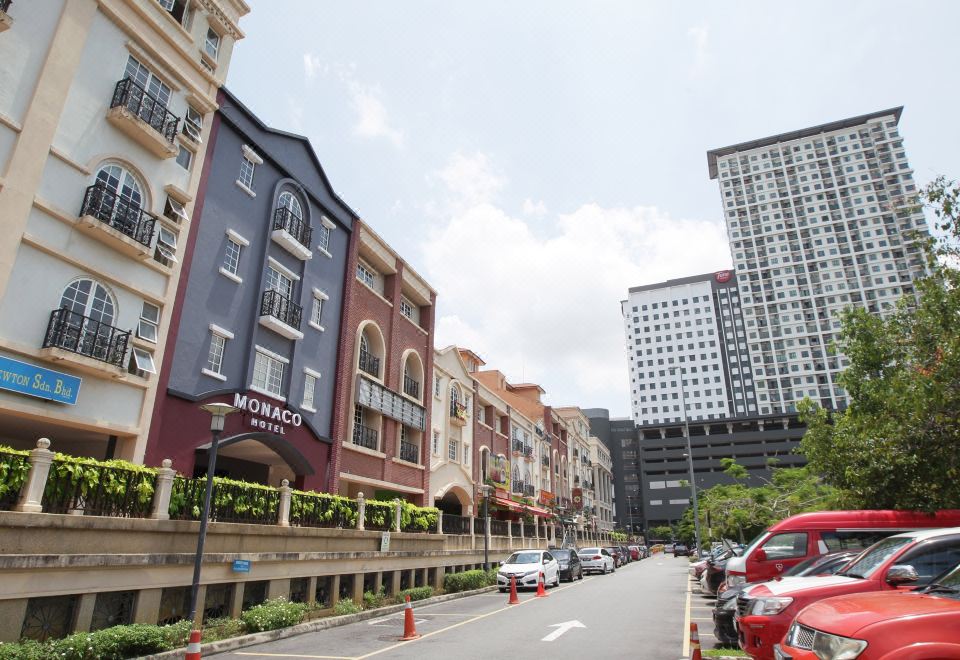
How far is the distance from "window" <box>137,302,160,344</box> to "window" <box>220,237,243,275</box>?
3.05 meters

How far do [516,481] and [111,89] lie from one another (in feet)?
122

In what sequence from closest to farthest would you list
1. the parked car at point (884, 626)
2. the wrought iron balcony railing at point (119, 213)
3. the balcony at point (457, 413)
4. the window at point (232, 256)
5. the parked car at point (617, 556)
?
the parked car at point (884, 626)
the wrought iron balcony railing at point (119, 213)
the window at point (232, 256)
the balcony at point (457, 413)
the parked car at point (617, 556)

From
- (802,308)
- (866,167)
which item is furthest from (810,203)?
(802,308)

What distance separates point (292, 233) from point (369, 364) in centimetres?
711

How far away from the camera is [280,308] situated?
68.9ft

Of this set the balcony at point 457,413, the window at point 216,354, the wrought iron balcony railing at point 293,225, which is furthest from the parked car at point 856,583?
the balcony at point 457,413

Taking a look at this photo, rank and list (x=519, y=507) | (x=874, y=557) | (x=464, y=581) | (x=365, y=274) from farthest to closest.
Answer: (x=519, y=507) → (x=365, y=274) → (x=464, y=581) → (x=874, y=557)

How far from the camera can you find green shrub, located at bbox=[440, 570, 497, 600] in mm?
24156

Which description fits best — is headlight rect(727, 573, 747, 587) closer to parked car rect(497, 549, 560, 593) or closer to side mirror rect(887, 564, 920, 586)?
side mirror rect(887, 564, 920, 586)

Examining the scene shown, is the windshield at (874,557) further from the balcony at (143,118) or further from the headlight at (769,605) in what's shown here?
the balcony at (143,118)

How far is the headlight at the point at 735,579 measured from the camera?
490 inches

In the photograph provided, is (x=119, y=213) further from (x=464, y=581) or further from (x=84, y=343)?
(x=464, y=581)

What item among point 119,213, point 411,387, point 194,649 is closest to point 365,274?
point 411,387

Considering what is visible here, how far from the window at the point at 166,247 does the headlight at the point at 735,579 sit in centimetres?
1660
